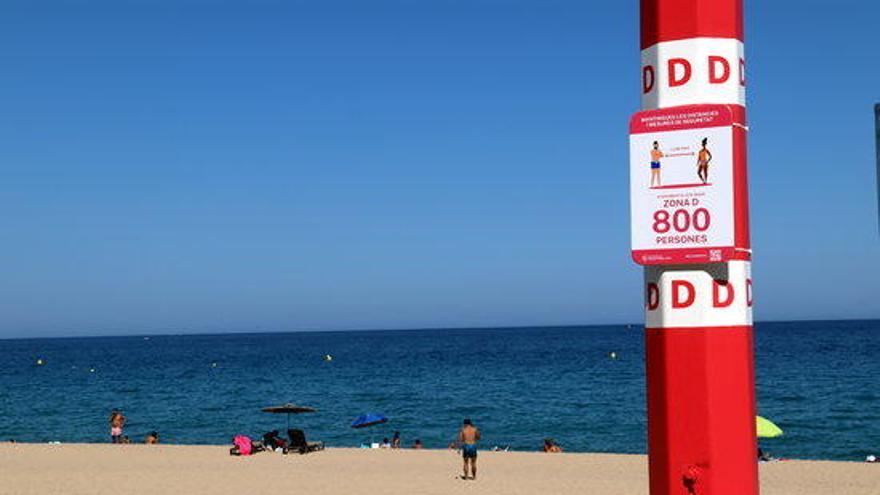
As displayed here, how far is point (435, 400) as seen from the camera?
79.0 meters

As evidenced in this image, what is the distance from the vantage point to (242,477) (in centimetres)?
2756

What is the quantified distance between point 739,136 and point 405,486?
20972 mm

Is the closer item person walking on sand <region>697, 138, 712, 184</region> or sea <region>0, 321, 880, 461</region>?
person walking on sand <region>697, 138, 712, 184</region>

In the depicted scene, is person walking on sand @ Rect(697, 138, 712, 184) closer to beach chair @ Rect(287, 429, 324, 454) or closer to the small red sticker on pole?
the small red sticker on pole

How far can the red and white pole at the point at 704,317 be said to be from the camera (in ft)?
19.0

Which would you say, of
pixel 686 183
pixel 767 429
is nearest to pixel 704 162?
pixel 686 183

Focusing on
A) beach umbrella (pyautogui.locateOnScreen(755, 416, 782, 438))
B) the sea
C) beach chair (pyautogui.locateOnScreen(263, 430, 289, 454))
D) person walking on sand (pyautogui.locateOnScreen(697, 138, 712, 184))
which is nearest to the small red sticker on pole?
person walking on sand (pyautogui.locateOnScreen(697, 138, 712, 184))

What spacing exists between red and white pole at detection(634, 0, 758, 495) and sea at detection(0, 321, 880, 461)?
39937 mm

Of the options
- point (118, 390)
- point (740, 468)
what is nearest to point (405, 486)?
point (740, 468)

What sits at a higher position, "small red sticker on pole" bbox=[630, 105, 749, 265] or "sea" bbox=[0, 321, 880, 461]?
"small red sticker on pole" bbox=[630, 105, 749, 265]

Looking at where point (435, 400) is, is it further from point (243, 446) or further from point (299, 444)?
point (243, 446)

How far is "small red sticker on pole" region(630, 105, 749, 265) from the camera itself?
5.64 metres

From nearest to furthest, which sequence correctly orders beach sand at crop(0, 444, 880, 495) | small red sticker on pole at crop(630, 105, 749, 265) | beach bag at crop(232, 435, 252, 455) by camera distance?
small red sticker on pole at crop(630, 105, 749, 265)
beach sand at crop(0, 444, 880, 495)
beach bag at crop(232, 435, 252, 455)

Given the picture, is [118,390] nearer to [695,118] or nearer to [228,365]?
[228,365]
